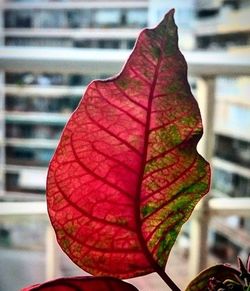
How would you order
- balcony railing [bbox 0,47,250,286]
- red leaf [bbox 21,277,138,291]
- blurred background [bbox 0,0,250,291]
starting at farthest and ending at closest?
blurred background [bbox 0,0,250,291], balcony railing [bbox 0,47,250,286], red leaf [bbox 21,277,138,291]

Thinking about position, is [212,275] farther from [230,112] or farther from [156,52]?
[230,112]

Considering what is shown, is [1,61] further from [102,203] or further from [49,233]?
[102,203]

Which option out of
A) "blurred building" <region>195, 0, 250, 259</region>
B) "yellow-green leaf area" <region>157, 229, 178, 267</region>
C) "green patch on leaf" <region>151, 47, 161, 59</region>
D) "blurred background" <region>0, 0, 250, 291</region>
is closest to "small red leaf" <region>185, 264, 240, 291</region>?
"yellow-green leaf area" <region>157, 229, 178, 267</region>

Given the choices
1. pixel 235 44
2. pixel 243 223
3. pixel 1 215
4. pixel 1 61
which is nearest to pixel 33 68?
pixel 1 61

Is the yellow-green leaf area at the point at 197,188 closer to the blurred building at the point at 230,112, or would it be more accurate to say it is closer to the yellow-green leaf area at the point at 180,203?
the yellow-green leaf area at the point at 180,203

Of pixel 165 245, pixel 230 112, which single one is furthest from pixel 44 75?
pixel 165 245

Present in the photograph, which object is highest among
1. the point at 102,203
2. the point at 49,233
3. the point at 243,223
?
the point at 102,203

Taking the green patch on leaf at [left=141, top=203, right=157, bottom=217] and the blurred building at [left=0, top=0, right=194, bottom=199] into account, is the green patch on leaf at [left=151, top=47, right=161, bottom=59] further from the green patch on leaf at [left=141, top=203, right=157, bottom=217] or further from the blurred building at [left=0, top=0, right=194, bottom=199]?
the blurred building at [left=0, top=0, right=194, bottom=199]

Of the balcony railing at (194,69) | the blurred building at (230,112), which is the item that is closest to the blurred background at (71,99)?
the blurred building at (230,112)
